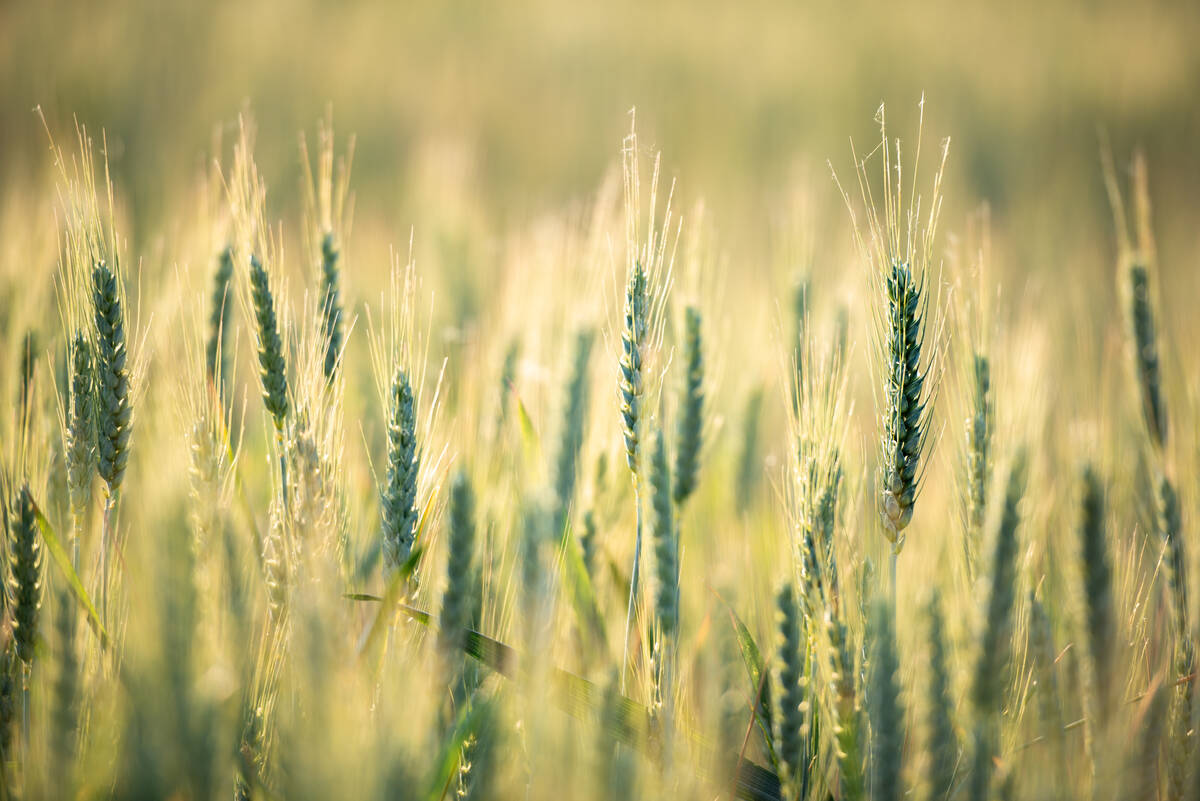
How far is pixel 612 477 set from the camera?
1.39 metres

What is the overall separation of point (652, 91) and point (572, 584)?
5.65 meters

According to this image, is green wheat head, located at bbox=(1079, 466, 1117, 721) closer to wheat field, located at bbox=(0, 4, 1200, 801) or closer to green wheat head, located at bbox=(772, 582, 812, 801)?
wheat field, located at bbox=(0, 4, 1200, 801)

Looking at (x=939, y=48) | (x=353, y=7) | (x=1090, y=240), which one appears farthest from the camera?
(x=353, y=7)

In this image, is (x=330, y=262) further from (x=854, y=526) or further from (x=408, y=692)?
(x=854, y=526)

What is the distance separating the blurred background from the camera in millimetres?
4801

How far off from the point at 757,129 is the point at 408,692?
5.70 m

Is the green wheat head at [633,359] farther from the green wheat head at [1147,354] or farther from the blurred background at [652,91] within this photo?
the blurred background at [652,91]

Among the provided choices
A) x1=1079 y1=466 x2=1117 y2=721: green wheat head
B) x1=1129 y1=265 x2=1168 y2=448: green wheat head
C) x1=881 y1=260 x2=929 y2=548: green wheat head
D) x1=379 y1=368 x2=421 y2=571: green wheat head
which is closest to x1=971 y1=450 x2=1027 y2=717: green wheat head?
x1=1079 y1=466 x2=1117 y2=721: green wheat head

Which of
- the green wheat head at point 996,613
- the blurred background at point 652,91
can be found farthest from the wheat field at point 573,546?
the blurred background at point 652,91

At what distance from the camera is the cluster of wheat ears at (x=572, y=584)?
2.68 ft

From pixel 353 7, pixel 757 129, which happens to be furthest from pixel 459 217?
pixel 353 7

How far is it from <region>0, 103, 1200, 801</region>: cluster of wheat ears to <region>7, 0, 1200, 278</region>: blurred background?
306 cm

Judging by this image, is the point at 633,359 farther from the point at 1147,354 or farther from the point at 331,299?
the point at 1147,354

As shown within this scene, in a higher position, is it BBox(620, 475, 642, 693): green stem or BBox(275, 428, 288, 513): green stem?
BBox(275, 428, 288, 513): green stem
